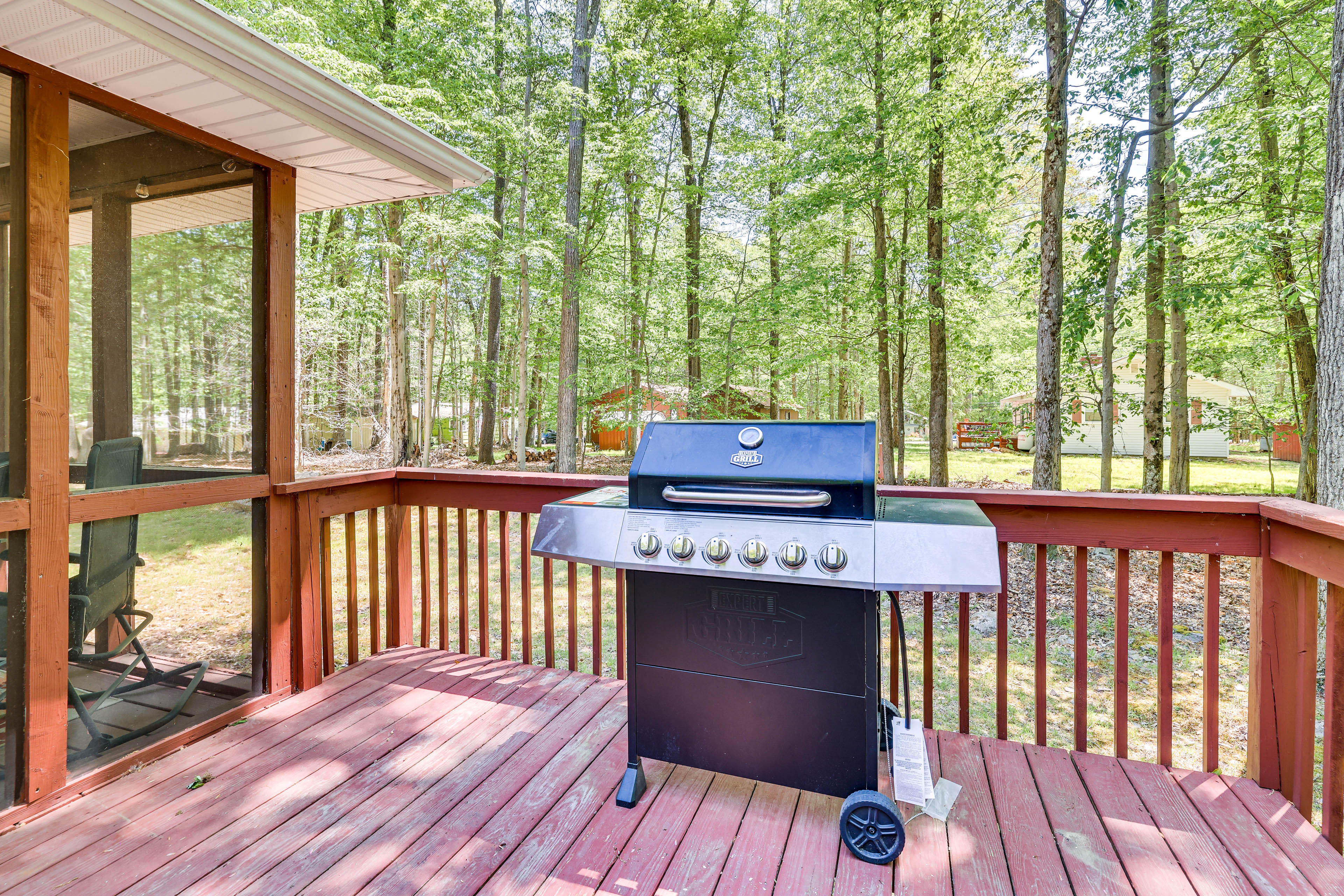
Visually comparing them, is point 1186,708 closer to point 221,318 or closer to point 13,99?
point 221,318

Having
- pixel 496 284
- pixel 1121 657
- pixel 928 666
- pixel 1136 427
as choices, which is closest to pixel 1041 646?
pixel 1121 657

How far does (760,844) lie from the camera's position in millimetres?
1604

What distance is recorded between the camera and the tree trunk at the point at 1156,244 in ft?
17.8

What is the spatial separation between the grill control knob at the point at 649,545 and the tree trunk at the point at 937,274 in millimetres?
7724

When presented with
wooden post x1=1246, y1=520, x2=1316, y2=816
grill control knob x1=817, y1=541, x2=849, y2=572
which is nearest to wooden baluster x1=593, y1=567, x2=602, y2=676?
grill control knob x1=817, y1=541, x2=849, y2=572

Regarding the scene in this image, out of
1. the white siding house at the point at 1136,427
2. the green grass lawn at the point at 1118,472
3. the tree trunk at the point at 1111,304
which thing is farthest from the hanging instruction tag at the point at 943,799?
the white siding house at the point at 1136,427

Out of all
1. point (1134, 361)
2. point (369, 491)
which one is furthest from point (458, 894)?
point (1134, 361)

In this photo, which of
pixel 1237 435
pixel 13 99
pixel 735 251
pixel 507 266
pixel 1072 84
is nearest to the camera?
pixel 13 99

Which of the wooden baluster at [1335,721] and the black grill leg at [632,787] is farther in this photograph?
the black grill leg at [632,787]

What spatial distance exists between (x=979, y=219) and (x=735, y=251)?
4.71 meters

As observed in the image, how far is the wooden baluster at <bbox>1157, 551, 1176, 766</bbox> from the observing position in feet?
6.21

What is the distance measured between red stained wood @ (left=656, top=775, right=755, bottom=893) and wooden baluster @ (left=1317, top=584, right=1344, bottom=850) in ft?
4.85

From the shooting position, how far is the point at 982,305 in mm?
10047

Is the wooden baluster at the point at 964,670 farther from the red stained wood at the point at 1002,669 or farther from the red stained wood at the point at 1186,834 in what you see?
the red stained wood at the point at 1186,834
